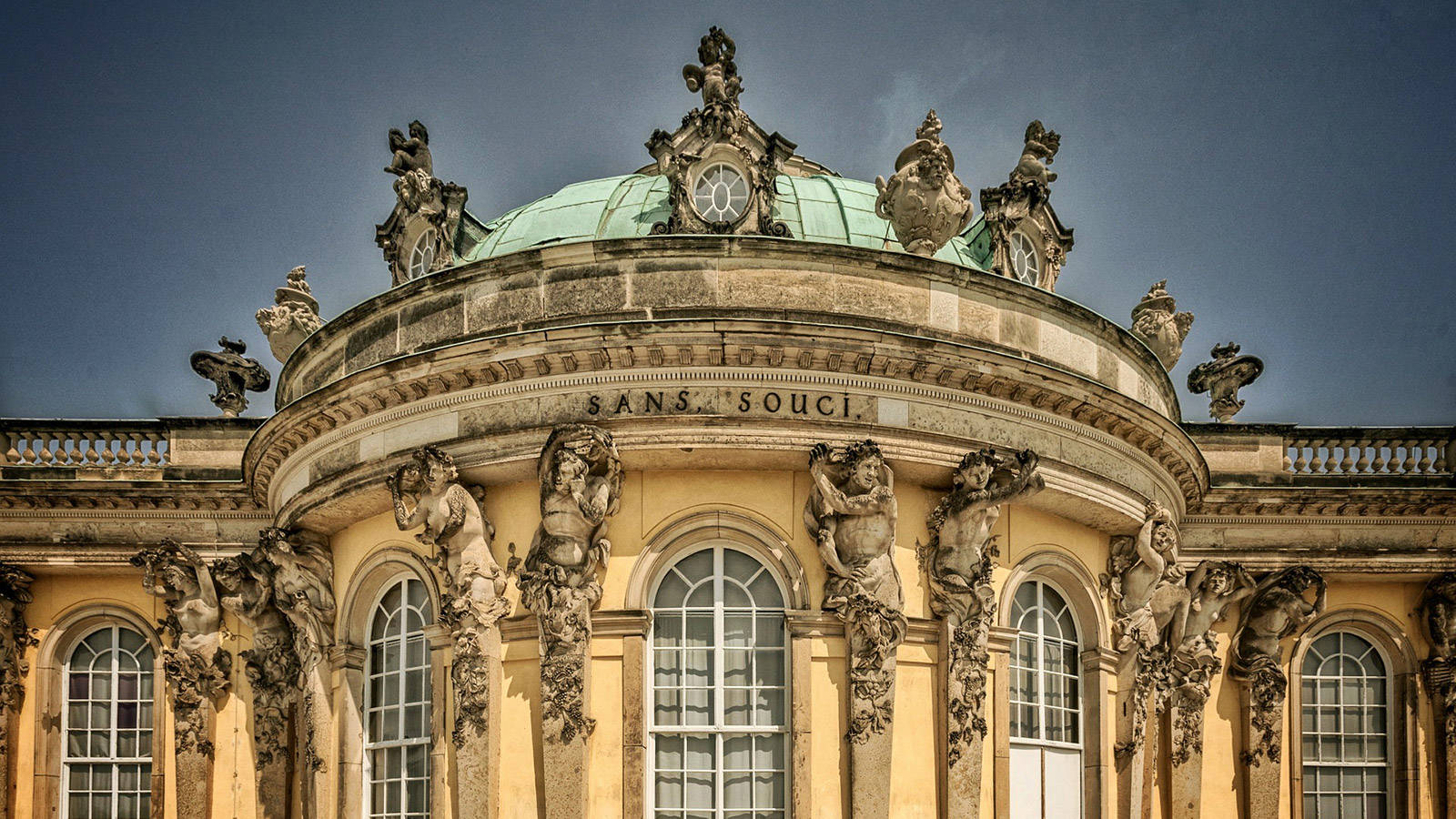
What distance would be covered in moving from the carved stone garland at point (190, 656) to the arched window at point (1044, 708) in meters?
10.5

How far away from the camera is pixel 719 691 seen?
15484 mm

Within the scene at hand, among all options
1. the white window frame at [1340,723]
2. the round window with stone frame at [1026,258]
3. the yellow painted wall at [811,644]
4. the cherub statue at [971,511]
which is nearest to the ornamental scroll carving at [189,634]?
the yellow painted wall at [811,644]

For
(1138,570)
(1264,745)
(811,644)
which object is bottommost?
(1264,745)

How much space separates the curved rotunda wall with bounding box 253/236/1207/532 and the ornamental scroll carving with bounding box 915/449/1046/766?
1.36 feet

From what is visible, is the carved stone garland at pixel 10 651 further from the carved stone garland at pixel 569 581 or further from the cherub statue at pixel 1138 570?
the cherub statue at pixel 1138 570

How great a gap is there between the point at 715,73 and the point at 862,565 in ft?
19.9

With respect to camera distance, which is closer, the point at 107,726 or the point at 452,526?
the point at 452,526

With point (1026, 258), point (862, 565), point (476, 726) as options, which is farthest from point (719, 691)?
point (1026, 258)

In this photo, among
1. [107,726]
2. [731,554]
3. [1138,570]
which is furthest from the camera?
[107,726]

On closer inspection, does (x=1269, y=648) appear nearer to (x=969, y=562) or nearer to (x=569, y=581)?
(x=969, y=562)

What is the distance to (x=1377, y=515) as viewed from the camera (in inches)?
836

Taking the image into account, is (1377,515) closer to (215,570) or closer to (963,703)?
(963,703)

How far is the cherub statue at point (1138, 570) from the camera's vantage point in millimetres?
17641

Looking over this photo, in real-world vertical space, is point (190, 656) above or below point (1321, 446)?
below
